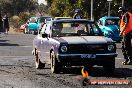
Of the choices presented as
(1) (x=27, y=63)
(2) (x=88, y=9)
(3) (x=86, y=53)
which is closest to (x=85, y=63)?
(3) (x=86, y=53)

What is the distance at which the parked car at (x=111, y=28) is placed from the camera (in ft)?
92.1

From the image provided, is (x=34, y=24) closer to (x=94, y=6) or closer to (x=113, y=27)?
(x=94, y=6)

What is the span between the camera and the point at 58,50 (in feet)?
41.8

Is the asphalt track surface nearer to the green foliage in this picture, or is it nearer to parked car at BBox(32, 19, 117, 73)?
parked car at BBox(32, 19, 117, 73)

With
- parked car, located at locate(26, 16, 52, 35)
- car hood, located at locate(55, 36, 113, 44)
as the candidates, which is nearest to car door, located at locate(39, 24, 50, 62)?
car hood, located at locate(55, 36, 113, 44)

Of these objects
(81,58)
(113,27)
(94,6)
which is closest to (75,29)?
(81,58)

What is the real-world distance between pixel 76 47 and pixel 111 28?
15.8 metres

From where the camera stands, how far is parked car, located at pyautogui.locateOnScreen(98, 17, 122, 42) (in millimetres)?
28078

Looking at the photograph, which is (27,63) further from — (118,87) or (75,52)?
(118,87)

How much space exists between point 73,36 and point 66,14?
35.7m

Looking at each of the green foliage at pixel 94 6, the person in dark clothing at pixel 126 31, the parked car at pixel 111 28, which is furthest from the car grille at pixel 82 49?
the green foliage at pixel 94 6

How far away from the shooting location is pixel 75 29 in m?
14.1

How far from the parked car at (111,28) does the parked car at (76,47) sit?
13.9 metres

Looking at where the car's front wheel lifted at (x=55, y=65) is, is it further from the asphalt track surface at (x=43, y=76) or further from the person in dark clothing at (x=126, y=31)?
the person in dark clothing at (x=126, y=31)
